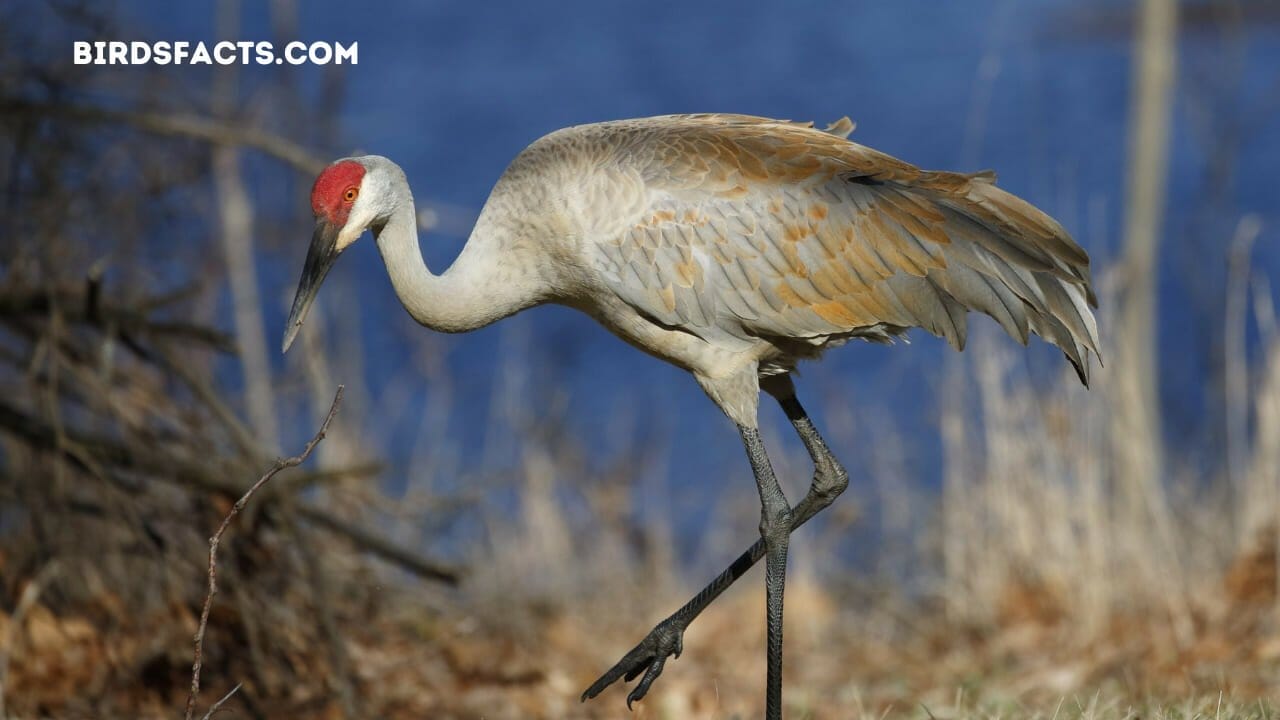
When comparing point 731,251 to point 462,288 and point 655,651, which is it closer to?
point 462,288

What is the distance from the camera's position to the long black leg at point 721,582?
436 cm

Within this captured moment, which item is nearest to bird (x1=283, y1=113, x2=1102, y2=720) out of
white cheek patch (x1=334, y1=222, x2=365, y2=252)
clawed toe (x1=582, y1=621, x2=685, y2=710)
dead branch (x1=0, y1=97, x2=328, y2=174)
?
white cheek patch (x1=334, y1=222, x2=365, y2=252)

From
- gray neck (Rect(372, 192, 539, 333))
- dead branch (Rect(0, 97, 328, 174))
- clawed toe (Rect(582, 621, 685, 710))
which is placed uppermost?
dead branch (Rect(0, 97, 328, 174))

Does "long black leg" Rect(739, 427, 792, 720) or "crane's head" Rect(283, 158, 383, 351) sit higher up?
"crane's head" Rect(283, 158, 383, 351)

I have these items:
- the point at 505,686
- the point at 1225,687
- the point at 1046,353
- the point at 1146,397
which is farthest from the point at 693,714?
the point at 1146,397

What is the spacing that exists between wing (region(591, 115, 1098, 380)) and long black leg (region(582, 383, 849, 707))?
0.56 meters

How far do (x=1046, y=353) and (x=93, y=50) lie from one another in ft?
15.0

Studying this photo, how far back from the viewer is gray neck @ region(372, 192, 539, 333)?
419cm

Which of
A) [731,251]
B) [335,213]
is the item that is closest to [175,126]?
[335,213]

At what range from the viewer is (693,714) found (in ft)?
17.4

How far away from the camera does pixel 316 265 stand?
13.5ft

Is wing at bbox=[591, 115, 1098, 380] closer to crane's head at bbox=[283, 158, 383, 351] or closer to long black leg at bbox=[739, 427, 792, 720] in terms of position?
long black leg at bbox=[739, 427, 792, 720]

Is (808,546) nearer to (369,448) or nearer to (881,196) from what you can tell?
(369,448)

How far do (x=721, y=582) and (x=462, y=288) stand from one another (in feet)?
4.04
